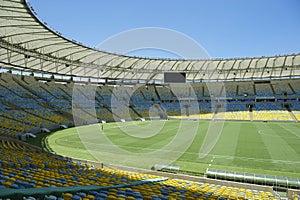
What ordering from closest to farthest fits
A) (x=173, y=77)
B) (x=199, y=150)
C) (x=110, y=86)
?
(x=199, y=150), (x=173, y=77), (x=110, y=86)

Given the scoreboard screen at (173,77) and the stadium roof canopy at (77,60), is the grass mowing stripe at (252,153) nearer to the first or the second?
the stadium roof canopy at (77,60)

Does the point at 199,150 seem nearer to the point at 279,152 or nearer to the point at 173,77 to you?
the point at 279,152

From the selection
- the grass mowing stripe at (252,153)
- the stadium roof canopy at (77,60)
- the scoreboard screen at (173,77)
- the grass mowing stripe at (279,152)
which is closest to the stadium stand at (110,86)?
the stadium roof canopy at (77,60)

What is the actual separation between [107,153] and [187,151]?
6693mm

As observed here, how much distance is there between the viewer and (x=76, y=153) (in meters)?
19.1

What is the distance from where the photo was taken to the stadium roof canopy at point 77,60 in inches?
833

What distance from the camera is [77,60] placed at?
126 ft

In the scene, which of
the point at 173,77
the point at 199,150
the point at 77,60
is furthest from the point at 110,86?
the point at 199,150

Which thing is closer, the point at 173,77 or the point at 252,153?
the point at 252,153

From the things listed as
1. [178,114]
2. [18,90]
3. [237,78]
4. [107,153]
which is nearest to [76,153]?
[107,153]

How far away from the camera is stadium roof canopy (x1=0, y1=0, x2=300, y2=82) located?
21156 millimetres

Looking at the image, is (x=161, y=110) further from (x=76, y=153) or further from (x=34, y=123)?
(x=76, y=153)

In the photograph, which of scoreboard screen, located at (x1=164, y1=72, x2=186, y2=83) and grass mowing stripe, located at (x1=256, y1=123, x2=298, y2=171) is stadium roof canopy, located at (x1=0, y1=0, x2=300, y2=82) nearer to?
scoreboard screen, located at (x1=164, y1=72, x2=186, y2=83)

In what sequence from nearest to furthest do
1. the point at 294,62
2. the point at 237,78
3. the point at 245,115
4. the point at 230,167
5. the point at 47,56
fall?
1. the point at 230,167
2. the point at 47,56
3. the point at 294,62
4. the point at 245,115
5. the point at 237,78
